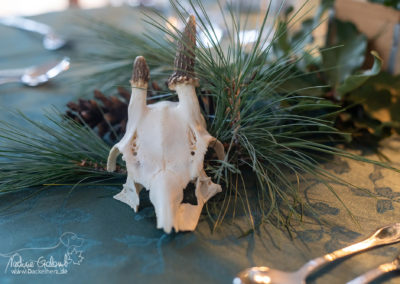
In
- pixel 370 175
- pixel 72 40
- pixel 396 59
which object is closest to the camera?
pixel 370 175

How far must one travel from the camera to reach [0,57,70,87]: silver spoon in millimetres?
594

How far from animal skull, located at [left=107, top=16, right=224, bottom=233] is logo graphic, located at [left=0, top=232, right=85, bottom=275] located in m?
0.05

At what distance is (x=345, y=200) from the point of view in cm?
34

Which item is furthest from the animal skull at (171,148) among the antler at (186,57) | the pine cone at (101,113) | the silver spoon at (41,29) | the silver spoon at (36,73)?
the silver spoon at (41,29)

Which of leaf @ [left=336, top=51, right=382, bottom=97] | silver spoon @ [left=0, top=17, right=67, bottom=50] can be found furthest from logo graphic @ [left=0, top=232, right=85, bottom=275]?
silver spoon @ [left=0, top=17, right=67, bottom=50]

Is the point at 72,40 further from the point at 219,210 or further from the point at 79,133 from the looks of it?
the point at 219,210

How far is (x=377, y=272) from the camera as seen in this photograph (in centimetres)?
26

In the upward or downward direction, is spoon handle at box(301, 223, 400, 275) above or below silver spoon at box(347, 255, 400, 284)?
above

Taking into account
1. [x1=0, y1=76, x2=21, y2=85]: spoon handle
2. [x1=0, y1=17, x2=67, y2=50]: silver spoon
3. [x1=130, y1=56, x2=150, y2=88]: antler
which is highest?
[x1=0, y1=17, x2=67, y2=50]: silver spoon

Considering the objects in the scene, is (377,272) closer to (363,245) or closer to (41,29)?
(363,245)

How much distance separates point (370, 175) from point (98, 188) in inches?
10.3

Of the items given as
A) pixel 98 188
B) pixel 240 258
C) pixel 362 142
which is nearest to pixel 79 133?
pixel 98 188

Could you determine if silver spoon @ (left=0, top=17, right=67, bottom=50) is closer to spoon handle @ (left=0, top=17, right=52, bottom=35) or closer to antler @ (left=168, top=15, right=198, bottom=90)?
spoon handle @ (left=0, top=17, right=52, bottom=35)

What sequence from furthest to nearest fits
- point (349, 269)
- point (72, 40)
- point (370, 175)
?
point (72, 40) → point (370, 175) → point (349, 269)
